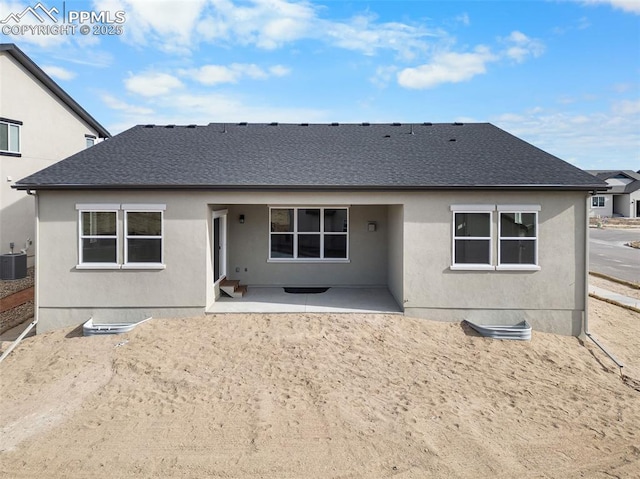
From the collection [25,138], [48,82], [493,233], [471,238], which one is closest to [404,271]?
[471,238]

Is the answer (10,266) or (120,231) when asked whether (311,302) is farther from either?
(10,266)

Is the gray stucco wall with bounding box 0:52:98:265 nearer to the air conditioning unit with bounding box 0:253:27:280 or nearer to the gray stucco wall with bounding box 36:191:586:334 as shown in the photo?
the air conditioning unit with bounding box 0:253:27:280

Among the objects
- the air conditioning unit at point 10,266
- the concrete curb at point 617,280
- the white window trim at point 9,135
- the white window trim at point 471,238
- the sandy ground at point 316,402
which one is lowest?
the sandy ground at point 316,402

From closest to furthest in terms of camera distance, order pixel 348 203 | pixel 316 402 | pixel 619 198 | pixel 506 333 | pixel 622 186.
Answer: pixel 316 402, pixel 506 333, pixel 348 203, pixel 622 186, pixel 619 198

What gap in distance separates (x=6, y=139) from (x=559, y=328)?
2143cm

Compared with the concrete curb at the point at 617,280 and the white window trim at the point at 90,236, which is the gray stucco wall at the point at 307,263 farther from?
the concrete curb at the point at 617,280

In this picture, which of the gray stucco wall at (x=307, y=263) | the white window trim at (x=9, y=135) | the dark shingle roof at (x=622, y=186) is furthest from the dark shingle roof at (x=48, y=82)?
the dark shingle roof at (x=622, y=186)

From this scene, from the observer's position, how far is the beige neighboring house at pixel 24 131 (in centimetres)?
1580

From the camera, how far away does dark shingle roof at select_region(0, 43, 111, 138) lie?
52.6 feet

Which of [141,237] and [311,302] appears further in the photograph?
[311,302]

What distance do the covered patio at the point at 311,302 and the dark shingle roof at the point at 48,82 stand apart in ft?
48.5

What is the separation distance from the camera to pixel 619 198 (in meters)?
51.5

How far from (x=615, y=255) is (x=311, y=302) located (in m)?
22.7

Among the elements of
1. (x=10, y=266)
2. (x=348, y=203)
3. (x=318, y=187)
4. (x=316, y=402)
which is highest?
(x=318, y=187)
